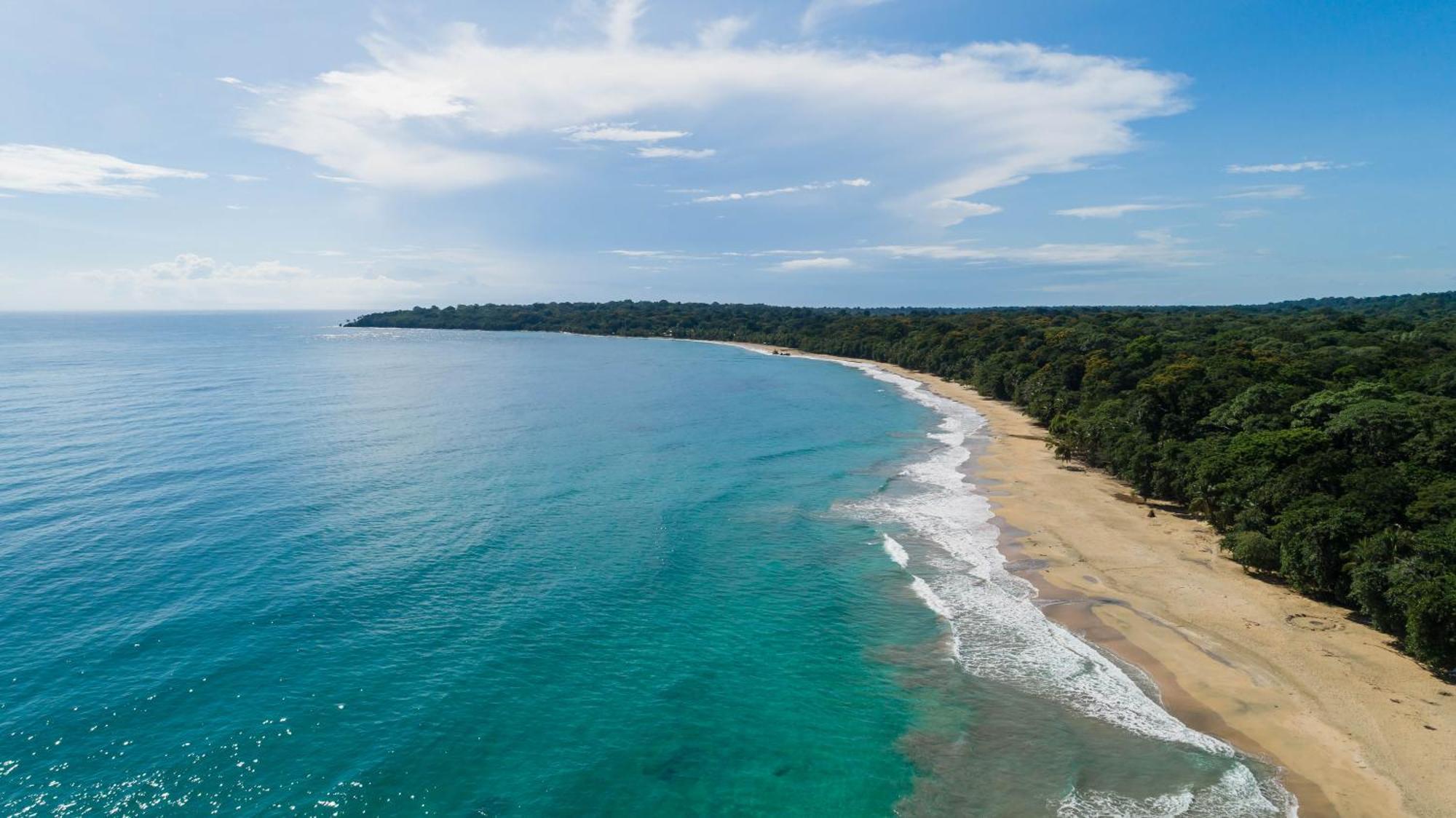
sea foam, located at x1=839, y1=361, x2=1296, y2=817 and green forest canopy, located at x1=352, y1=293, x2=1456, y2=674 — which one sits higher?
green forest canopy, located at x1=352, y1=293, x2=1456, y2=674

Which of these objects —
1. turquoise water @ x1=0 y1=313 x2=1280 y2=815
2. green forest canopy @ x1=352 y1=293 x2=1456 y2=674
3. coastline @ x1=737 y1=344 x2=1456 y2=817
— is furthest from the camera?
green forest canopy @ x1=352 y1=293 x2=1456 y2=674

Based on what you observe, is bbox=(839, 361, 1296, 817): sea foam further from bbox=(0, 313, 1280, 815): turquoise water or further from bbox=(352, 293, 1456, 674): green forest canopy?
bbox=(352, 293, 1456, 674): green forest canopy

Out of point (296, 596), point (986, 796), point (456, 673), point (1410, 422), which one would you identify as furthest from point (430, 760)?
point (1410, 422)

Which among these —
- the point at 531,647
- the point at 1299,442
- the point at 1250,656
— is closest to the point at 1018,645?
the point at 1250,656

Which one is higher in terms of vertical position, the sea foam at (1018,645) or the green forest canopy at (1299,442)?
the green forest canopy at (1299,442)

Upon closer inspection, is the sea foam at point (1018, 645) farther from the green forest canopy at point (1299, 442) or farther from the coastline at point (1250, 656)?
the green forest canopy at point (1299, 442)

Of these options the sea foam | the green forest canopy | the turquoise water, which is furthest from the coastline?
the turquoise water

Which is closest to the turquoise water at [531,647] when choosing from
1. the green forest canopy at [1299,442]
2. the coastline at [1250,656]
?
the coastline at [1250,656]
